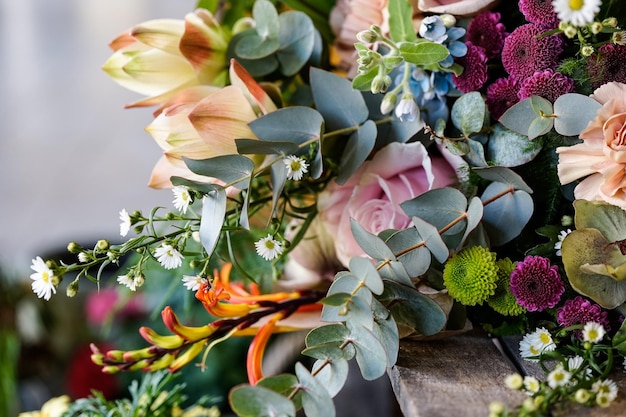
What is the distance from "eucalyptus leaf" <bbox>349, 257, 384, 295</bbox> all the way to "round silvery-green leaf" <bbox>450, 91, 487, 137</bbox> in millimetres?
118

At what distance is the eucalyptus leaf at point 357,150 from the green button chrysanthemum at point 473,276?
0.31 feet

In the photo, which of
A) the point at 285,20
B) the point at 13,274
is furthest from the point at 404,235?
the point at 13,274

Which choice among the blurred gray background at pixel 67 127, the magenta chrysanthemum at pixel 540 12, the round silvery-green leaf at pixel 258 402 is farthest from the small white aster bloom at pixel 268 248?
the blurred gray background at pixel 67 127

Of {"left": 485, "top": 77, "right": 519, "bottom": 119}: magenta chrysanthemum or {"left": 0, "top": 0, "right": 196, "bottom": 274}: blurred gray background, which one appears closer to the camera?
{"left": 485, "top": 77, "right": 519, "bottom": 119}: magenta chrysanthemum

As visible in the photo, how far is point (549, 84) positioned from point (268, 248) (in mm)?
196

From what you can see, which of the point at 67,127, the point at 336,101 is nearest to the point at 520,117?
the point at 336,101

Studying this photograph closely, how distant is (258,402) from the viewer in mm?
359

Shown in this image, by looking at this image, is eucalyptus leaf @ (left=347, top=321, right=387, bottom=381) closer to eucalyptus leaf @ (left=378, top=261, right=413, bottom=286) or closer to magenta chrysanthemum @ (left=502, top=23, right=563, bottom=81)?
eucalyptus leaf @ (left=378, top=261, right=413, bottom=286)

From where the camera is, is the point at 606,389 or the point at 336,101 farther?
the point at 336,101

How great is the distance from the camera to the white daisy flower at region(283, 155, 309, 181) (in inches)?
17.1

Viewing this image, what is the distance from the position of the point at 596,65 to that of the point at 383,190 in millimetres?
160

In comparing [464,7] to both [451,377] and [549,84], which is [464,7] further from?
[451,377]

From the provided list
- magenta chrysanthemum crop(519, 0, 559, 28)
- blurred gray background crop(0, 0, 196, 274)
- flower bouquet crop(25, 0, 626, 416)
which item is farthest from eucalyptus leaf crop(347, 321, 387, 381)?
blurred gray background crop(0, 0, 196, 274)

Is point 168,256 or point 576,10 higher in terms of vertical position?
point 576,10
